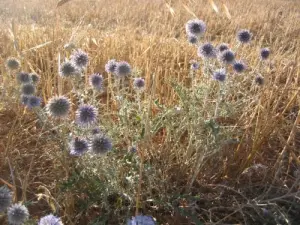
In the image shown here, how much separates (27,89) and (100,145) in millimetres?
680

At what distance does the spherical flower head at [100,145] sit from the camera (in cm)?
167

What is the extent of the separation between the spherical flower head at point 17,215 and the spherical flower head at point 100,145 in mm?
443

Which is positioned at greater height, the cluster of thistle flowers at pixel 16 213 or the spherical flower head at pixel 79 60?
the spherical flower head at pixel 79 60

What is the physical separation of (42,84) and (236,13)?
8576 mm

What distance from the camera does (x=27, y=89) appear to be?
2.10 m

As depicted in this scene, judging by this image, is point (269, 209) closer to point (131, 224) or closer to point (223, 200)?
point (223, 200)

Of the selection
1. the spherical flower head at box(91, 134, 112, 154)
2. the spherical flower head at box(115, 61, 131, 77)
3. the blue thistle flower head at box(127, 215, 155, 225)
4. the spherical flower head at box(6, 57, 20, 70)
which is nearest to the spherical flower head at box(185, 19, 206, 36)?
the spherical flower head at box(115, 61, 131, 77)

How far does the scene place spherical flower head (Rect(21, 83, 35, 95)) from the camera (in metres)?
2.10

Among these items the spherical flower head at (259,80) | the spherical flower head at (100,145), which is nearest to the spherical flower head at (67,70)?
the spherical flower head at (100,145)

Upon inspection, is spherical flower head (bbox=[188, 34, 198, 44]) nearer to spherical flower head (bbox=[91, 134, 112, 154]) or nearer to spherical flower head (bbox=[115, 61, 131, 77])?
spherical flower head (bbox=[115, 61, 131, 77])

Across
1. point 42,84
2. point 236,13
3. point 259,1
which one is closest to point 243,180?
point 42,84

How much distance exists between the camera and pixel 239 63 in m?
2.50

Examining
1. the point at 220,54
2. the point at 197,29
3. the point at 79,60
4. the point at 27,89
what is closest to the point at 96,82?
the point at 79,60

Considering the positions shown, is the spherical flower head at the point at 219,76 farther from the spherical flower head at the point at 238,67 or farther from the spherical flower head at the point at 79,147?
the spherical flower head at the point at 79,147
